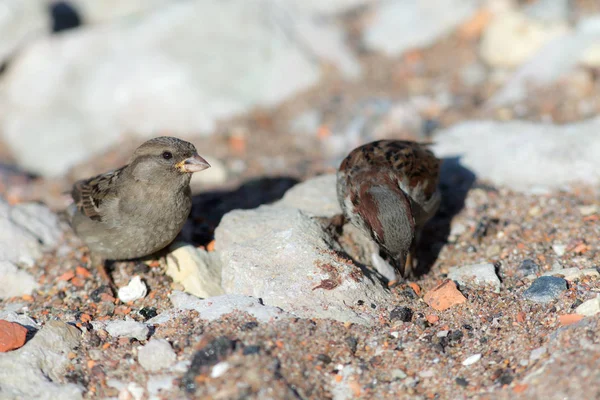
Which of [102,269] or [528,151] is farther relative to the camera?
[528,151]

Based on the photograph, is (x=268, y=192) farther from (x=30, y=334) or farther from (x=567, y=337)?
(x=567, y=337)

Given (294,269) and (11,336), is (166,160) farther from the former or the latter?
(11,336)

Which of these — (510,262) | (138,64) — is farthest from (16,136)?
(510,262)

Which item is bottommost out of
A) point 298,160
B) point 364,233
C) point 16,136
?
point 16,136

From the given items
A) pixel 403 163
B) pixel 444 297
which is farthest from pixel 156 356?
pixel 403 163

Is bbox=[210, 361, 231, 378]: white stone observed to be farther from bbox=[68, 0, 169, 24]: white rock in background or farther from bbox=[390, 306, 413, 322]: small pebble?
bbox=[68, 0, 169, 24]: white rock in background

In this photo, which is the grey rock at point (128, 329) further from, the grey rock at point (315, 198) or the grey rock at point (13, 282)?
the grey rock at point (315, 198)
